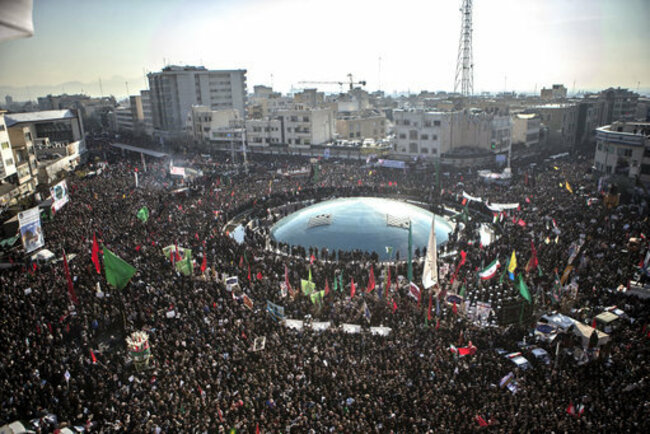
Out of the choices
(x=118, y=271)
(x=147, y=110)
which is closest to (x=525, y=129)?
(x=118, y=271)

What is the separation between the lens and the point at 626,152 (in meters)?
41.3

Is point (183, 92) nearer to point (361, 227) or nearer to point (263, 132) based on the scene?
point (263, 132)

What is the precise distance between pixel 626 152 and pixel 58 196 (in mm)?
50556

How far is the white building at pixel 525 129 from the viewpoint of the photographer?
66.0m

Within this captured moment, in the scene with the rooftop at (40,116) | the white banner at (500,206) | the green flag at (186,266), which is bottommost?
the green flag at (186,266)

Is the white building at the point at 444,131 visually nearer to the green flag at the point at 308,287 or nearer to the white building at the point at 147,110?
the green flag at the point at 308,287

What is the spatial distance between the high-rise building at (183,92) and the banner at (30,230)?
69.9 metres

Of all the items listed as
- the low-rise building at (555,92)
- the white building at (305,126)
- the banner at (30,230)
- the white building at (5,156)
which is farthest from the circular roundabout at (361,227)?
the low-rise building at (555,92)

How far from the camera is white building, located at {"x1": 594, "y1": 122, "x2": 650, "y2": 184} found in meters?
39.8

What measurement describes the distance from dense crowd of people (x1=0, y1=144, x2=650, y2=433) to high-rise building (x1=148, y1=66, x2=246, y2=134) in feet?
213

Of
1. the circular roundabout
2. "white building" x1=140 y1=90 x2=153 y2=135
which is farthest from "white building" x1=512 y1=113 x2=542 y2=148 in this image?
"white building" x1=140 y1=90 x2=153 y2=135

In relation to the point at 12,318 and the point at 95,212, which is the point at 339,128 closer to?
the point at 95,212

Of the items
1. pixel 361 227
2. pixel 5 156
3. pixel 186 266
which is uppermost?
pixel 5 156

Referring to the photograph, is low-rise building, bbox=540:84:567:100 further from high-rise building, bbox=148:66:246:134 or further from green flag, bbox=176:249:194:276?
green flag, bbox=176:249:194:276
